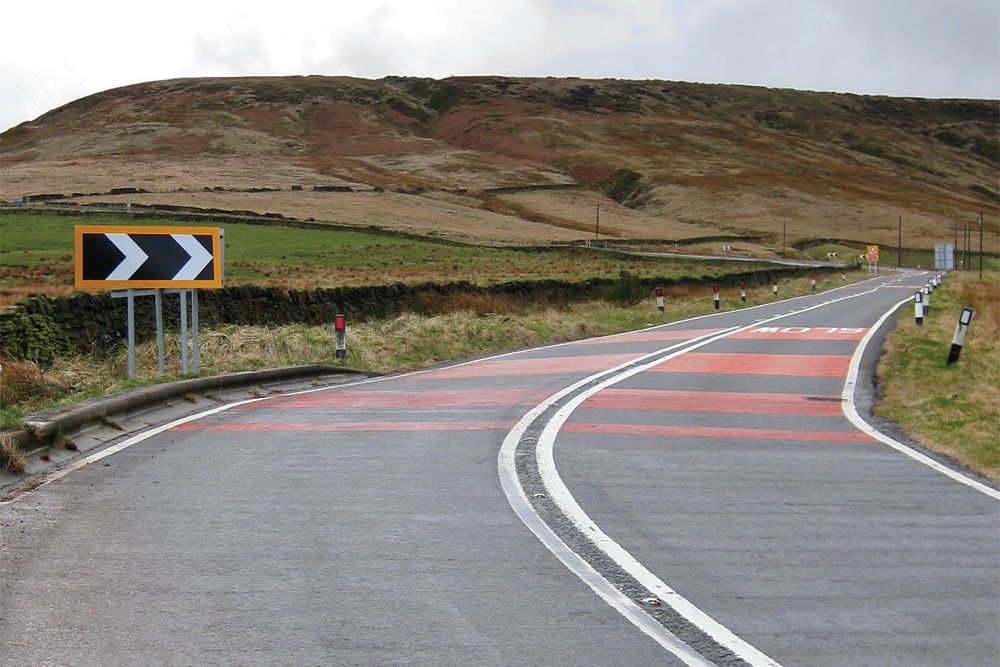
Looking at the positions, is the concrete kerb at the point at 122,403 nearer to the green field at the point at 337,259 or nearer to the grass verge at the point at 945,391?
the grass verge at the point at 945,391

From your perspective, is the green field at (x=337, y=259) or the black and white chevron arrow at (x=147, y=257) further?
the green field at (x=337, y=259)

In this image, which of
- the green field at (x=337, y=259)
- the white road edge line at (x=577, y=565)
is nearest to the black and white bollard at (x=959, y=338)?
the white road edge line at (x=577, y=565)

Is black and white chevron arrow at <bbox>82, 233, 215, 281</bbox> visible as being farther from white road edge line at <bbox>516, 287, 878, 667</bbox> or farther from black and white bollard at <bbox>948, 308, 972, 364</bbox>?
black and white bollard at <bbox>948, 308, 972, 364</bbox>

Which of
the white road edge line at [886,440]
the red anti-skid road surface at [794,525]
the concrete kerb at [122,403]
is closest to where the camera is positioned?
the red anti-skid road surface at [794,525]

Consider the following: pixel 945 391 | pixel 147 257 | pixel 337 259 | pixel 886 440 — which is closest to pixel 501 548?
pixel 886 440

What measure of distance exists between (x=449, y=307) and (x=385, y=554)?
1000 inches

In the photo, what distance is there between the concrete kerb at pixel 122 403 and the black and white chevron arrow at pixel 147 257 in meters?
1.36

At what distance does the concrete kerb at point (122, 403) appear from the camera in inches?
360

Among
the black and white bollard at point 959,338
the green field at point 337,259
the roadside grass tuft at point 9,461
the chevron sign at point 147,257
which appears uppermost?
the green field at point 337,259

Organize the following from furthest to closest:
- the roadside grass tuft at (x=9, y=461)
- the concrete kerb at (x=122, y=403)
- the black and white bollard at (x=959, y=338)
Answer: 1. the black and white bollard at (x=959, y=338)
2. the concrete kerb at (x=122, y=403)
3. the roadside grass tuft at (x=9, y=461)

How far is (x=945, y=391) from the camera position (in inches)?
627

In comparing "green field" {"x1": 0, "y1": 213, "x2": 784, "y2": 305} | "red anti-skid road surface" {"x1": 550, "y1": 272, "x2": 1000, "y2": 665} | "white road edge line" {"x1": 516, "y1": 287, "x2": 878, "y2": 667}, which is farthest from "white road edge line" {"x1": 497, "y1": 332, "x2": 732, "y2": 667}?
"green field" {"x1": 0, "y1": 213, "x2": 784, "y2": 305}

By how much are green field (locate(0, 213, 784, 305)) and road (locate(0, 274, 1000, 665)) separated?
2527 centimetres

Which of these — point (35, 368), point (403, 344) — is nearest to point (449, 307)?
point (403, 344)
